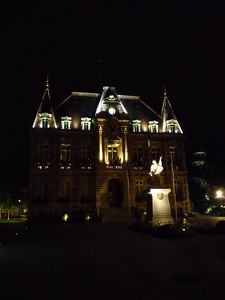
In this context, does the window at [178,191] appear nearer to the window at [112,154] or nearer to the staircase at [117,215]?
the staircase at [117,215]

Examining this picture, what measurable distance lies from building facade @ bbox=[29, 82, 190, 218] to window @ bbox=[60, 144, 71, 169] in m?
0.10

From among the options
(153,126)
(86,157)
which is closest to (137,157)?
(153,126)

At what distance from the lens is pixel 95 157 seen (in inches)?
1556

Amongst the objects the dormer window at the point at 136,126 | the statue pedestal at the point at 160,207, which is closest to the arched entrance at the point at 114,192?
the dormer window at the point at 136,126

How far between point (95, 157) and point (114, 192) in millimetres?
6187

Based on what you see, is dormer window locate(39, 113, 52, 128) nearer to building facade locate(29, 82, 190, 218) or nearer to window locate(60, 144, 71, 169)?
building facade locate(29, 82, 190, 218)

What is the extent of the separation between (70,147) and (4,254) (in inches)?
1130

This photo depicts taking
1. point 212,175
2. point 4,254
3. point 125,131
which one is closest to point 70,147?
point 125,131

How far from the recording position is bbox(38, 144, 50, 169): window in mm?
38625

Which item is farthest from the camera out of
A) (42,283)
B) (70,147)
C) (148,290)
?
(70,147)

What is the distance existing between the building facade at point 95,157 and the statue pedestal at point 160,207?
40.4 feet

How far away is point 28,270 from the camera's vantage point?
30.6 ft

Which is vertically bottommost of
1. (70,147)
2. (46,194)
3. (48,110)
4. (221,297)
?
(221,297)

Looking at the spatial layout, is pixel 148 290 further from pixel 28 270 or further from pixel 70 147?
pixel 70 147
